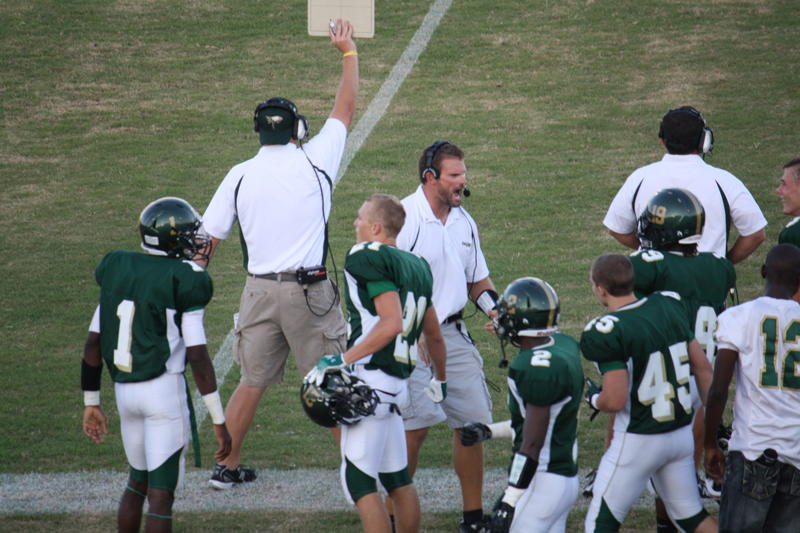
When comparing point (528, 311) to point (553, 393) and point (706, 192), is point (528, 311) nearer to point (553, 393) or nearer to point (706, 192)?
point (553, 393)

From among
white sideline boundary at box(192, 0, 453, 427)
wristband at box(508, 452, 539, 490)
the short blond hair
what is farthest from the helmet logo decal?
white sideline boundary at box(192, 0, 453, 427)

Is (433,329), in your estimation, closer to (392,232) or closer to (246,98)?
(392,232)

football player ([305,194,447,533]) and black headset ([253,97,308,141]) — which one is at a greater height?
black headset ([253,97,308,141])

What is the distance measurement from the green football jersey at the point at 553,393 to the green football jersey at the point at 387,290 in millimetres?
652

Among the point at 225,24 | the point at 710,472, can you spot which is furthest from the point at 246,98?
the point at 710,472

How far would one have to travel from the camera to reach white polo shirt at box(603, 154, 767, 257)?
6.00 m

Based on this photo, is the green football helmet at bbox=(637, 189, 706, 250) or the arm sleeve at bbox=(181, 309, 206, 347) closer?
the arm sleeve at bbox=(181, 309, 206, 347)

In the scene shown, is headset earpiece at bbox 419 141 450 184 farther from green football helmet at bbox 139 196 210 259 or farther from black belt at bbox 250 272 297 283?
green football helmet at bbox 139 196 210 259

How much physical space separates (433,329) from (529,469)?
115 cm

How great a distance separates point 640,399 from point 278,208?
2.46 meters

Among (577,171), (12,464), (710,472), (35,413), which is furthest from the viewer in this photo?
(577,171)

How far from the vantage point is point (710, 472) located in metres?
4.87

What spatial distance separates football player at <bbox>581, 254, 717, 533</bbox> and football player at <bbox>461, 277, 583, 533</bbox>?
165 millimetres

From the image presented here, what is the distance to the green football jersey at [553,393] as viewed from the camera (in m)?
4.50
